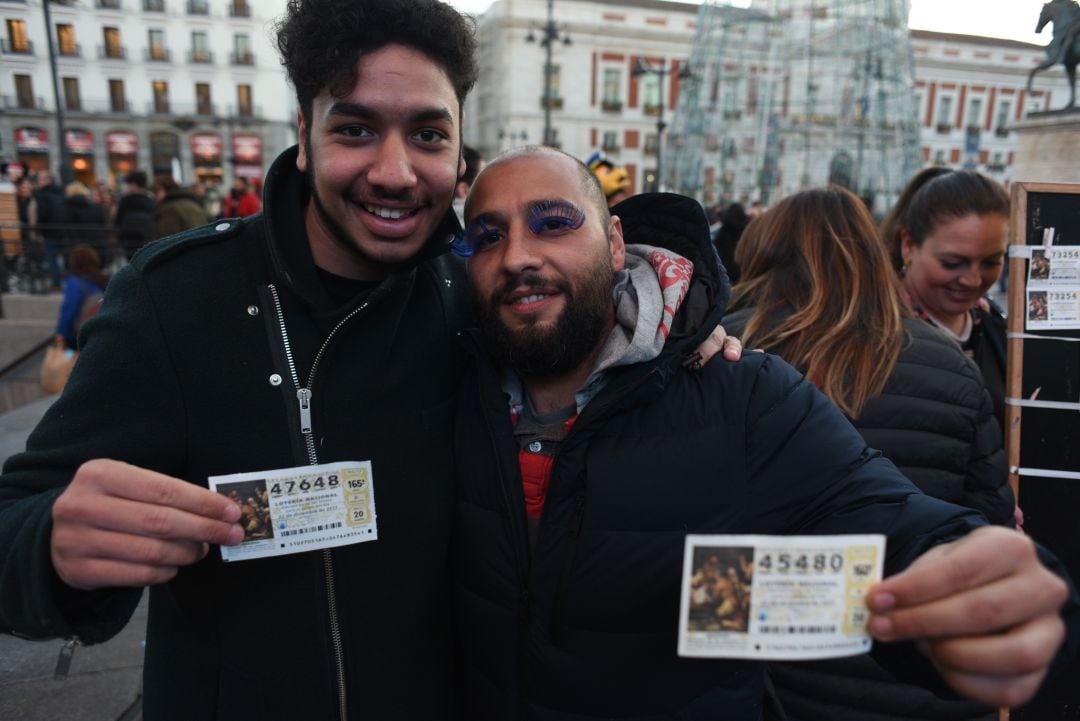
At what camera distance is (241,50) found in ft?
147

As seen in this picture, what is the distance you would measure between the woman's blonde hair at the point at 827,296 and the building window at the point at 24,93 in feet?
99.9

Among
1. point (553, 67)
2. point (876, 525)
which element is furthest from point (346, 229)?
point (553, 67)

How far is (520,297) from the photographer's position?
5.79ft

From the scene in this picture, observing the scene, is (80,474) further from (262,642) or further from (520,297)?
(520,297)

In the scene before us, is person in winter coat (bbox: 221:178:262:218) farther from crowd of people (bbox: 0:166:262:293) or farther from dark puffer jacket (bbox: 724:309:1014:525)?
dark puffer jacket (bbox: 724:309:1014:525)

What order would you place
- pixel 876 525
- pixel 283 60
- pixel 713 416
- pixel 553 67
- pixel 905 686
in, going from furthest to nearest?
pixel 553 67 → pixel 905 686 → pixel 283 60 → pixel 713 416 → pixel 876 525

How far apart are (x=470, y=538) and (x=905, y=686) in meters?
1.51

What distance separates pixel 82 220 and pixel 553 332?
1207cm

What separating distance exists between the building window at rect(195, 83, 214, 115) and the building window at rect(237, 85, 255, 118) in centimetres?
179

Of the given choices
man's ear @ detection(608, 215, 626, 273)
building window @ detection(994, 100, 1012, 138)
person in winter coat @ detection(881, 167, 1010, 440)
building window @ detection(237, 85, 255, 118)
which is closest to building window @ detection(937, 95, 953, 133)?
building window @ detection(994, 100, 1012, 138)

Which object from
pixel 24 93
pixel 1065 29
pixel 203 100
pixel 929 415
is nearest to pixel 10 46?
pixel 929 415

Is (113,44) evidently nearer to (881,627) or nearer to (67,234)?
(67,234)

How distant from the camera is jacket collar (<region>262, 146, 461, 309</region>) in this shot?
156cm

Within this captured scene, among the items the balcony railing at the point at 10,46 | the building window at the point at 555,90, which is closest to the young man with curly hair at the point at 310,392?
the balcony railing at the point at 10,46
